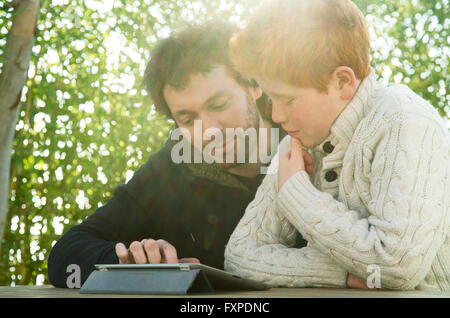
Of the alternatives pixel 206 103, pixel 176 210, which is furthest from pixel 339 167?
pixel 176 210

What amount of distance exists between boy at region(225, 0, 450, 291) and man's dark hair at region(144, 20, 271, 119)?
52cm

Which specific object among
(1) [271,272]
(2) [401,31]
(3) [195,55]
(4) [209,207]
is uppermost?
(2) [401,31]

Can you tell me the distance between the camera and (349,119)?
1482mm

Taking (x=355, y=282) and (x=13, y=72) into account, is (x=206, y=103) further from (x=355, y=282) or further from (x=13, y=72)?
(x=13, y=72)

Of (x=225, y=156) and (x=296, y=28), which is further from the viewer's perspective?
(x=225, y=156)

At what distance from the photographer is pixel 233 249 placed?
5.04 feet

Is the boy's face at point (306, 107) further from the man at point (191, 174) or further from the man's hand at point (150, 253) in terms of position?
the man at point (191, 174)

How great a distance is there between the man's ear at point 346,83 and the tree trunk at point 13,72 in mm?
2044

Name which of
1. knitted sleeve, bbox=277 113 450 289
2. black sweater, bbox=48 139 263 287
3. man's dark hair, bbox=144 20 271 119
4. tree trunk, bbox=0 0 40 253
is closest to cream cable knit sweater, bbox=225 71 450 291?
knitted sleeve, bbox=277 113 450 289
